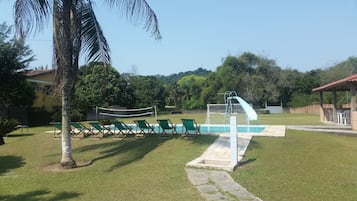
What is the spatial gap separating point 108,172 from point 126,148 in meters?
3.45

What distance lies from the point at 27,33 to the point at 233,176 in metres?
6.47

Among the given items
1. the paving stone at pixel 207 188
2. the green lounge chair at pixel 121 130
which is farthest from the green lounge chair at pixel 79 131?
the paving stone at pixel 207 188

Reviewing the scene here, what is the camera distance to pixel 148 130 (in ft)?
50.3

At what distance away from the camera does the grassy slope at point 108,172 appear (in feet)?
21.3

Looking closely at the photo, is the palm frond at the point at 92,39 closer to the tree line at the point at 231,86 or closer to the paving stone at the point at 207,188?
the paving stone at the point at 207,188

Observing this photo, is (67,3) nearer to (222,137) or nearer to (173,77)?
(222,137)

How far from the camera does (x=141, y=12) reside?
959 centimetres

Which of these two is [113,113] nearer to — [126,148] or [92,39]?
[126,148]

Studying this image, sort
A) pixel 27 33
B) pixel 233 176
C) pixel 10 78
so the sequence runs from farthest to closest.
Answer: pixel 10 78, pixel 27 33, pixel 233 176

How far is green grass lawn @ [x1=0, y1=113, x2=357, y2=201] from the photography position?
6.38 meters

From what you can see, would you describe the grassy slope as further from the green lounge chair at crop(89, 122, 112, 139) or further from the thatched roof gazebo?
the thatched roof gazebo

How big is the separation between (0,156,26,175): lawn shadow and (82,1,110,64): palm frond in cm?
385

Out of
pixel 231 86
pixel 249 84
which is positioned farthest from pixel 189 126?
pixel 249 84

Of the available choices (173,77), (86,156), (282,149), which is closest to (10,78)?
(86,156)
